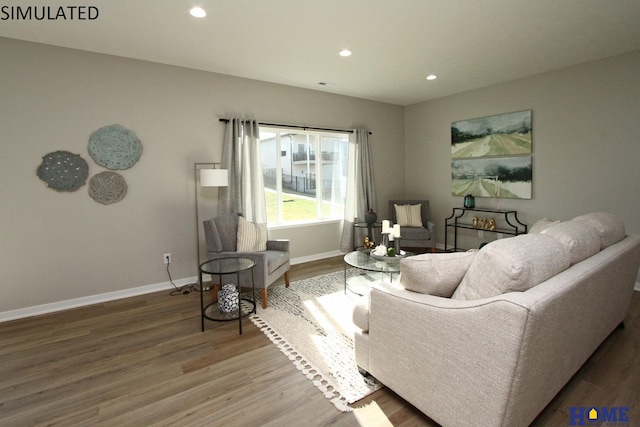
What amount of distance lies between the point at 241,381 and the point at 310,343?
2.07 feet

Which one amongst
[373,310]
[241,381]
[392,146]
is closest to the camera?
[373,310]

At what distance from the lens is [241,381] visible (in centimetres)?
216

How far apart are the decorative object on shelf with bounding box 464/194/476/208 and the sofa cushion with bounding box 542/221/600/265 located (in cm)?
304

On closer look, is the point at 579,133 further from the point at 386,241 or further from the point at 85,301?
the point at 85,301

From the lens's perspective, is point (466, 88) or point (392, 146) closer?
point (466, 88)

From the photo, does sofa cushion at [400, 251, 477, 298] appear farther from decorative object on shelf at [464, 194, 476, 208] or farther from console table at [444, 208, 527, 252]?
decorative object on shelf at [464, 194, 476, 208]

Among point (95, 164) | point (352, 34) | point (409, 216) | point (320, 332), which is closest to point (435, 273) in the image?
point (320, 332)

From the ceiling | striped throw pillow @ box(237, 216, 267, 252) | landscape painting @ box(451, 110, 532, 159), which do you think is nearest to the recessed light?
the ceiling

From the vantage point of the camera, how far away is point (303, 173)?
17.0 feet

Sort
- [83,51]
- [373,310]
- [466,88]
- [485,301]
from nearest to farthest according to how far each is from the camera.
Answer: [485,301], [373,310], [83,51], [466,88]

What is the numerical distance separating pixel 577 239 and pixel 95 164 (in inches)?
165

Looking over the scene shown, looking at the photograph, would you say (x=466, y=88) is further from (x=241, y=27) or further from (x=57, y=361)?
(x=57, y=361)

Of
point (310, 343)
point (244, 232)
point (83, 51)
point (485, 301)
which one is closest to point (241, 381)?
Result: point (310, 343)

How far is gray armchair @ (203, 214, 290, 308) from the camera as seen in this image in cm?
332
